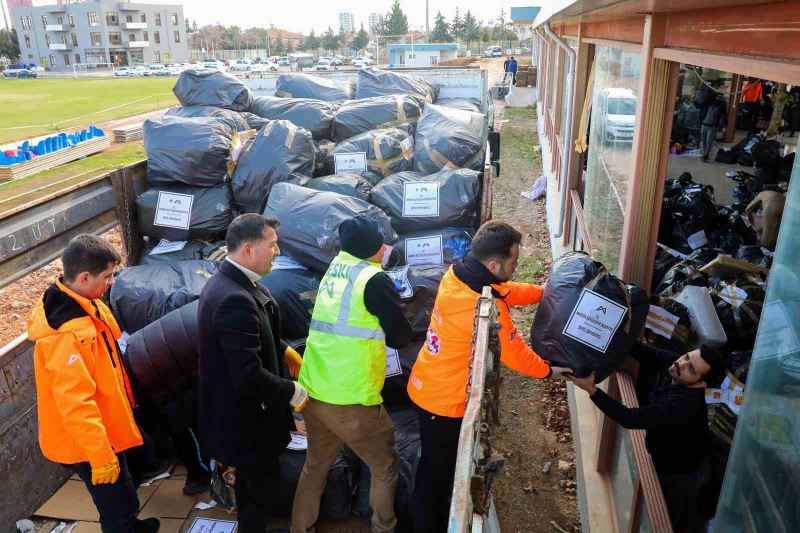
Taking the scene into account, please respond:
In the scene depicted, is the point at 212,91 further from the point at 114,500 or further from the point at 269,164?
the point at 114,500

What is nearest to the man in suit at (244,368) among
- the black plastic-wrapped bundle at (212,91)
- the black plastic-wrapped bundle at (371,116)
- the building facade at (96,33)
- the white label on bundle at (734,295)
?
the white label on bundle at (734,295)

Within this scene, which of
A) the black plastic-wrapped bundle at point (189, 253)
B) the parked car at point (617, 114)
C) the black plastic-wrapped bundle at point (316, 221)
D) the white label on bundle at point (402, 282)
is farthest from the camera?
the black plastic-wrapped bundle at point (189, 253)

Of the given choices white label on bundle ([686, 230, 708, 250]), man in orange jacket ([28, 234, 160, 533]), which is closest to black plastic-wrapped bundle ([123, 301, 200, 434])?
man in orange jacket ([28, 234, 160, 533])

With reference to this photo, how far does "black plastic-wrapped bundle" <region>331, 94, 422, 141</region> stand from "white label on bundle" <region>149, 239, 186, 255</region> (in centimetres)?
Result: 180

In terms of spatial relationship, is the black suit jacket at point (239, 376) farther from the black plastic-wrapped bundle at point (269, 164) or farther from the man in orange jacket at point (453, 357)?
the black plastic-wrapped bundle at point (269, 164)

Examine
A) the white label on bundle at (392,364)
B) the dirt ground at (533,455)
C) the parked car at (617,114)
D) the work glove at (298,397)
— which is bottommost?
the dirt ground at (533,455)

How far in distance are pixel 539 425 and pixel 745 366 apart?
168 cm

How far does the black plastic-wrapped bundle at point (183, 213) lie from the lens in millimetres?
4164

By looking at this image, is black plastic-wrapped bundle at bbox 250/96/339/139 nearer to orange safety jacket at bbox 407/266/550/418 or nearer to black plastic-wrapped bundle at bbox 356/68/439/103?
black plastic-wrapped bundle at bbox 356/68/439/103

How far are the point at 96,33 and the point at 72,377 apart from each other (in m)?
73.7

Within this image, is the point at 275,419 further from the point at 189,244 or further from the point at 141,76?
the point at 141,76

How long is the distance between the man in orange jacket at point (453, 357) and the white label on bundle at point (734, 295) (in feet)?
3.39

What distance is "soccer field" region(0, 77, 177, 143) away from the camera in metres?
21.3

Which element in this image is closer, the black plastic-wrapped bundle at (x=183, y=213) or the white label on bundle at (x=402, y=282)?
the white label on bundle at (x=402, y=282)
